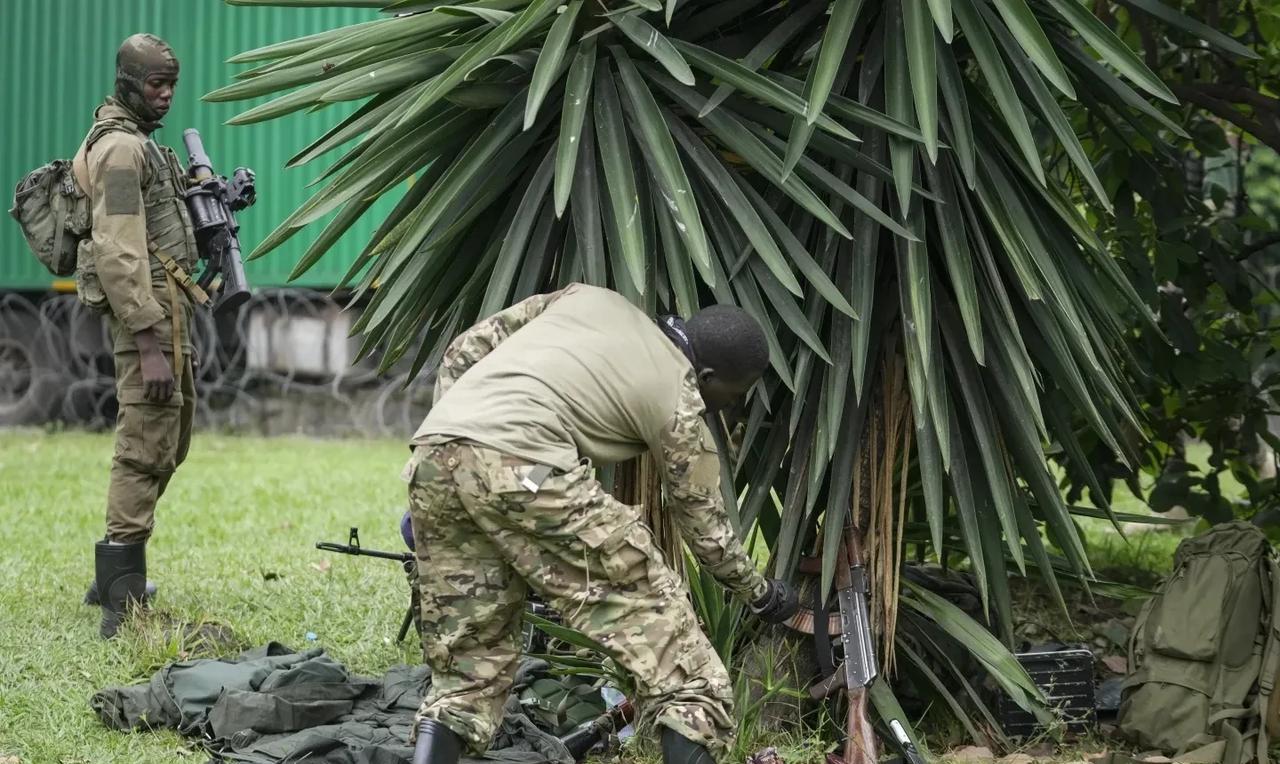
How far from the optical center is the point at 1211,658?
14.3 feet

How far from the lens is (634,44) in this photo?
169 inches

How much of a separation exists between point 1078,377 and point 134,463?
3.13 meters

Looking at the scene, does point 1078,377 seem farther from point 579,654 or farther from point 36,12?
point 36,12

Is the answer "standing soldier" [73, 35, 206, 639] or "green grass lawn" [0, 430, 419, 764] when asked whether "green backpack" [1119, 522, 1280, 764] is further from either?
"standing soldier" [73, 35, 206, 639]

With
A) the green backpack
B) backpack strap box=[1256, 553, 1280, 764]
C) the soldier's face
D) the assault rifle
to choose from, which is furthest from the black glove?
the soldier's face

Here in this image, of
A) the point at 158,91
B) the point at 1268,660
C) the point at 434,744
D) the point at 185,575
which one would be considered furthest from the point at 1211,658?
the point at 185,575

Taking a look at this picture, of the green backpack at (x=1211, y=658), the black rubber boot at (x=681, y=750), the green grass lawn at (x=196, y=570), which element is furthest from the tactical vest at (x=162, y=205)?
the green backpack at (x=1211, y=658)

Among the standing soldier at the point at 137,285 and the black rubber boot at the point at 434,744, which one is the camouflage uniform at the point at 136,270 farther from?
the black rubber boot at the point at 434,744

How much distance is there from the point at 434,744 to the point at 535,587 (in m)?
0.43

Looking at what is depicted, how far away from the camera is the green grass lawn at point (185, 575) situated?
176 inches

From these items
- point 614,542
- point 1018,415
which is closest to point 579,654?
point 614,542

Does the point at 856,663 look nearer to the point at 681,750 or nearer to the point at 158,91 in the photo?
the point at 681,750

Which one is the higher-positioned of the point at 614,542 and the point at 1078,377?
the point at 1078,377

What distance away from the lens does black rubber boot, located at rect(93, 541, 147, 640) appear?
17.2ft
